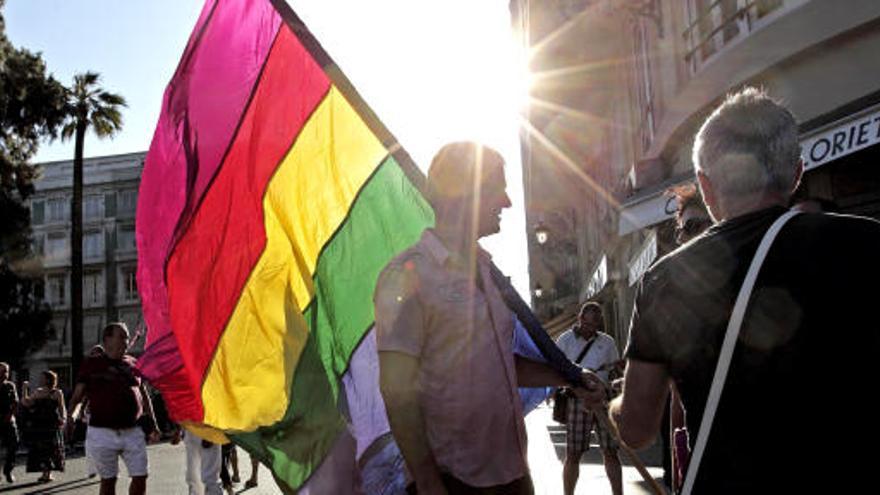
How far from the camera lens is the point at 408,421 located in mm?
2686

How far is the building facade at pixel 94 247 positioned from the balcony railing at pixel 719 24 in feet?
170

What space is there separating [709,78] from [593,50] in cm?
1331

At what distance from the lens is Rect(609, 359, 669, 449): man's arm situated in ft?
7.30

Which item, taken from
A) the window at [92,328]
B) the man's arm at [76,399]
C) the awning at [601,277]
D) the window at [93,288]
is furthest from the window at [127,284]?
the man's arm at [76,399]

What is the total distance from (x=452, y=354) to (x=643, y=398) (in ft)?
2.42

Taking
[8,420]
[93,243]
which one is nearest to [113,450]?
[8,420]

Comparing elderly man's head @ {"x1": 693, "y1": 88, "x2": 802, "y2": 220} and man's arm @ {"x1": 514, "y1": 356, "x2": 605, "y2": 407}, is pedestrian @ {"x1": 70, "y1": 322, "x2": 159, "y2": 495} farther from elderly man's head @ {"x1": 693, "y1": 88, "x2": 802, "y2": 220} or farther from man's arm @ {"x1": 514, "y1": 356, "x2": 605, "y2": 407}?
elderly man's head @ {"x1": 693, "y1": 88, "x2": 802, "y2": 220}

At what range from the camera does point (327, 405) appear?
11.9 ft

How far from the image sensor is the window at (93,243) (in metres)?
63.7

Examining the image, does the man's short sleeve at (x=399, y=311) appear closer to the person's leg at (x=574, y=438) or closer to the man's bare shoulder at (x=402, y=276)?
the man's bare shoulder at (x=402, y=276)

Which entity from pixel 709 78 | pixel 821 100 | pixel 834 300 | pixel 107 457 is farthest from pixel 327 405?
pixel 709 78

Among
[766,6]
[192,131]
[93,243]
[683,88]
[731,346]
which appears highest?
[93,243]

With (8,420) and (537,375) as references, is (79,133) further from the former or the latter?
(537,375)

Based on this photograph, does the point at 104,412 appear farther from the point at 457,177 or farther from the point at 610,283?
the point at 610,283
